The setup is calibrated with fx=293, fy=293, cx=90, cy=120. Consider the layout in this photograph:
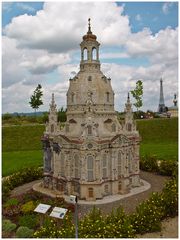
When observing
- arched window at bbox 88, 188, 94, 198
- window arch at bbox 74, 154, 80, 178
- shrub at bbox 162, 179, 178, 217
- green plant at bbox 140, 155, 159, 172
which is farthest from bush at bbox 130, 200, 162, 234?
green plant at bbox 140, 155, 159, 172

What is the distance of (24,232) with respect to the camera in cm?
2211

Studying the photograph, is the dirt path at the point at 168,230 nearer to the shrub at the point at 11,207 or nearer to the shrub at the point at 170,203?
the shrub at the point at 170,203

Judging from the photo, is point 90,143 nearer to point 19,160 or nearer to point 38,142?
point 19,160

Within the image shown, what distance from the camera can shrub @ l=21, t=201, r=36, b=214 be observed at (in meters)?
26.3

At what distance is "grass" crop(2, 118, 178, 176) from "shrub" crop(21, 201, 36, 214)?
20.8m

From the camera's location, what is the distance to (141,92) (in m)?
73.6

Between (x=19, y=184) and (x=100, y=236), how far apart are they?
63.0ft

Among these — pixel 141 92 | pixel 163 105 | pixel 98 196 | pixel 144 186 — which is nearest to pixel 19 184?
pixel 98 196

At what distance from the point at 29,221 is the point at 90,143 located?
9.81m

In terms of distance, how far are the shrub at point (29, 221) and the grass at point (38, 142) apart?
23442 millimetres

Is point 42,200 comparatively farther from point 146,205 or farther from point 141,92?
point 141,92

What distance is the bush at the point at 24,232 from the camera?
2195 centimetres

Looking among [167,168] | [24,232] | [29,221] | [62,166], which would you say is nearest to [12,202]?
[29,221]

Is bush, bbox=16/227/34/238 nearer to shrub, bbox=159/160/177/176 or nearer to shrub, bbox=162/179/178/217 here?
shrub, bbox=162/179/178/217
